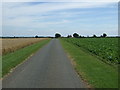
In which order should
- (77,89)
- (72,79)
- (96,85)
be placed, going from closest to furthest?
(77,89) < (96,85) < (72,79)

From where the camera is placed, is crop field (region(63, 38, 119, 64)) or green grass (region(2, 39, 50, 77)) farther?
crop field (region(63, 38, 119, 64))

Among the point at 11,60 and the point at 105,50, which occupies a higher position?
the point at 105,50

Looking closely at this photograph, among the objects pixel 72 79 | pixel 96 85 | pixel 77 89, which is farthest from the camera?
pixel 72 79

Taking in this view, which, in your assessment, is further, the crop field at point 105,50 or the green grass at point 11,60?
the crop field at point 105,50

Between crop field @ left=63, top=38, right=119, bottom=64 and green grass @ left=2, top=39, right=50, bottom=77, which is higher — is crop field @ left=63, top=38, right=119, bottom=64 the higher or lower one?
the higher one

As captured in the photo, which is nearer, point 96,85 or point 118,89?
point 118,89

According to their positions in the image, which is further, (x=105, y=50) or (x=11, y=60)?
(x=105, y=50)

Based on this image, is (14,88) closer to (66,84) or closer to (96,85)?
(66,84)

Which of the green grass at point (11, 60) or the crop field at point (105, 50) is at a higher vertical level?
the crop field at point (105, 50)

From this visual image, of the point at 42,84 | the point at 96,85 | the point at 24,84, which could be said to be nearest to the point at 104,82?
the point at 96,85

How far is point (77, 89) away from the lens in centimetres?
995

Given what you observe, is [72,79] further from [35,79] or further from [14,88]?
[14,88]

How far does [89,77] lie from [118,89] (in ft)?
8.93

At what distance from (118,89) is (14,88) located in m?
4.02
